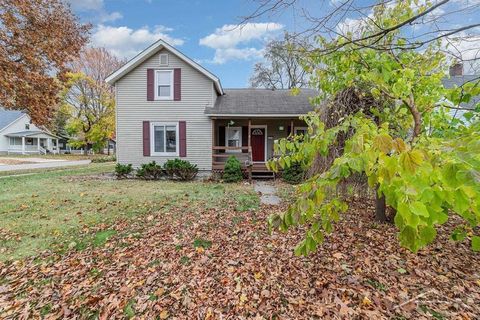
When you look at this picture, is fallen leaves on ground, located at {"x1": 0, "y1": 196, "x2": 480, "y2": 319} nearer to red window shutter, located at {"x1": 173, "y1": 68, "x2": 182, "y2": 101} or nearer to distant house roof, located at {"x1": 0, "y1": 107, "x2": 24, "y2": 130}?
red window shutter, located at {"x1": 173, "y1": 68, "x2": 182, "y2": 101}

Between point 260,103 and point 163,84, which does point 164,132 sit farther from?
point 260,103

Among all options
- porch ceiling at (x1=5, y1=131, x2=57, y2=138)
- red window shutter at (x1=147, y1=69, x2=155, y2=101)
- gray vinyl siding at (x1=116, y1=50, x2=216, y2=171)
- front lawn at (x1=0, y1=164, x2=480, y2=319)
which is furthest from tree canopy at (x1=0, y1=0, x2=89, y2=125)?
porch ceiling at (x1=5, y1=131, x2=57, y2=138)

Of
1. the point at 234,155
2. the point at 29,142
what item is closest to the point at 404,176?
the point at 234,155

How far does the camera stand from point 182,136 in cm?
1198

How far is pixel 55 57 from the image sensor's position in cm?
1304

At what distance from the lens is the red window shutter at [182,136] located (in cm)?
1195

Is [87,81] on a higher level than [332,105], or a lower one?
higher

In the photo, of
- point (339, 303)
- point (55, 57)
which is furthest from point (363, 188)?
point (55, 57)

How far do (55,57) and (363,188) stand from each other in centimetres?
1560

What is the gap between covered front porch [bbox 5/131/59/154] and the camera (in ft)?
117

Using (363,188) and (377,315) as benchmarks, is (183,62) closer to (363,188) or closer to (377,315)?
(363,188)

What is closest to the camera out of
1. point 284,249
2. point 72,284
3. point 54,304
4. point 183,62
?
point 54,304

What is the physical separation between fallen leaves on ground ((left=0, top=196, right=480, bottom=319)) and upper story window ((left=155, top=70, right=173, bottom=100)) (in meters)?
8.69

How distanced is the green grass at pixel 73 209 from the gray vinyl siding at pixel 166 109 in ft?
10.5
